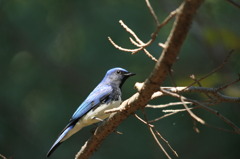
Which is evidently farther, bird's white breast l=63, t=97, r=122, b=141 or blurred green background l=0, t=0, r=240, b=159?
blurred green background l=0, t=0, r=240, b=159

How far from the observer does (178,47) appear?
1.94m

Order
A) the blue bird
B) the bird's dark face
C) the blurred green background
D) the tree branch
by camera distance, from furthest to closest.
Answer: the blurred green background, the bird's dark face, the blue bird, the tree branch

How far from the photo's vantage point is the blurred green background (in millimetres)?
5477

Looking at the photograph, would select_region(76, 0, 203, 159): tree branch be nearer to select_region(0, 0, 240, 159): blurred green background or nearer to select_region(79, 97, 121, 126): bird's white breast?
select_region(79, 97, 121, 126): bird's white breast

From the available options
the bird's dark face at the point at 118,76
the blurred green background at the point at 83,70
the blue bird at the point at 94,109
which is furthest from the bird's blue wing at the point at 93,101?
the blurred green background at the point at 83,70

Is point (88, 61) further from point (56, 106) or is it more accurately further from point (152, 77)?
point (152, 77)

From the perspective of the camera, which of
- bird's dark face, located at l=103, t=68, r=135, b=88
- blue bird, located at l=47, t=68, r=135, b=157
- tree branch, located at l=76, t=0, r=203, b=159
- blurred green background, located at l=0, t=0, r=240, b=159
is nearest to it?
tree branch, located at l=76, t=0, r=203, b=159

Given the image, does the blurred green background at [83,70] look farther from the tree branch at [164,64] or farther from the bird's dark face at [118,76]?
the tree branch at [164,64]

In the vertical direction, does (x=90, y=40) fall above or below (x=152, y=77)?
below

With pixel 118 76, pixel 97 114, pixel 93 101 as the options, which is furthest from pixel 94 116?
pixel 118 76

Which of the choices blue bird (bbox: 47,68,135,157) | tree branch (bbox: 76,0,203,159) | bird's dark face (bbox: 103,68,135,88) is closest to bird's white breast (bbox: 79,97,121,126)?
blue bird (bbox: 47,68,135,157)

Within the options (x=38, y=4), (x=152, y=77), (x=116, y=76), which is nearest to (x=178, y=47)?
(x=152, y=77)

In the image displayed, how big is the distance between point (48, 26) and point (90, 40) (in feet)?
2.51

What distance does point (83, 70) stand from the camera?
6.53 metres
